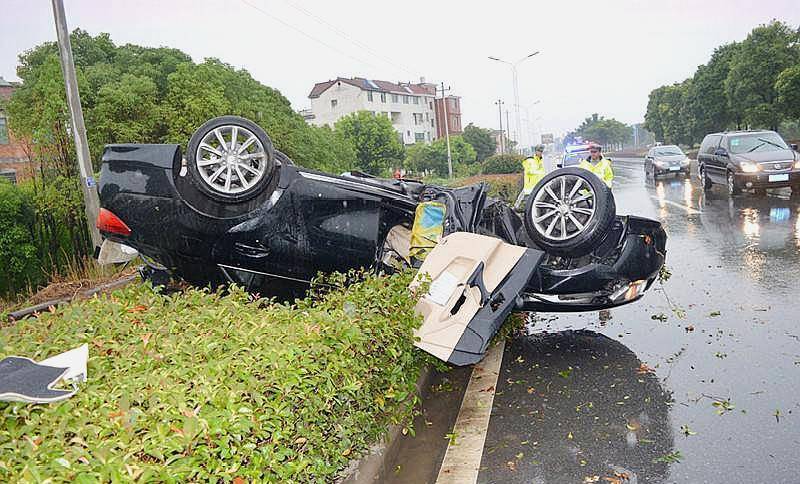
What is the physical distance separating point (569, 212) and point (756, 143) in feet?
43.1

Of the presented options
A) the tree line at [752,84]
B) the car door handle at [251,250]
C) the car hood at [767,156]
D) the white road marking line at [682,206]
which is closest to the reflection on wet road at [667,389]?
the car door handle at [251,250]

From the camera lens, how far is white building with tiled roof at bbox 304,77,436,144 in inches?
3236

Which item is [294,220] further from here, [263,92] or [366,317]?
[263,92]

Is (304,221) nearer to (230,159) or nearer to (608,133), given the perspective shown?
(230,159)

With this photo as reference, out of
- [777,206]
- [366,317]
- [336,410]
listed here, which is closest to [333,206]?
[366,317]

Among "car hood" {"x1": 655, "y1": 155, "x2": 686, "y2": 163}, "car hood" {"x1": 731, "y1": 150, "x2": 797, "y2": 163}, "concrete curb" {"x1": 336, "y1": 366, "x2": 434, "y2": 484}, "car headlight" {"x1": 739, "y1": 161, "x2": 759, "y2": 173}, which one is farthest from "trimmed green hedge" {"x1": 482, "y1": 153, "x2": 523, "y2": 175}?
"concrete curb" {"x1": 336, "y1": 366, "x2": 434, "y2": 484}

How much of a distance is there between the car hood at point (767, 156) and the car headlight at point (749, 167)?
138mm

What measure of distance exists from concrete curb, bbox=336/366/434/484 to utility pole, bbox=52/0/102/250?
7.92m

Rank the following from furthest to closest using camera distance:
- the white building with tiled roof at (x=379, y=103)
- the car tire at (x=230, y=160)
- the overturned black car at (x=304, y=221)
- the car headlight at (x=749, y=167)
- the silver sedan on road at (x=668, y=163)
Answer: the white building with tiled roof at (x=379, y=103)
the silver sedan on road at (x=668, y=163)
the car headlight at (x=749, y=167)
the overturned black car at (x=304, y=221)
the car tire at (x=230, y=160)

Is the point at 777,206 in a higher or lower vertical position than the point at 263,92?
lower

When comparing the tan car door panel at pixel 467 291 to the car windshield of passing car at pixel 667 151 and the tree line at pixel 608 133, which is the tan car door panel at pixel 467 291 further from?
the tree line at pixel 608 133

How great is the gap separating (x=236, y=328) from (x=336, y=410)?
802 mm

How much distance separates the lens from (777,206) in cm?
1344

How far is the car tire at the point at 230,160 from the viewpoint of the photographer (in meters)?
4.80
